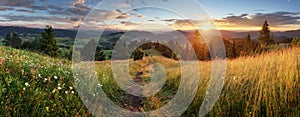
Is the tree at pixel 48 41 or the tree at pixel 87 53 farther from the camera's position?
the tree at pixel 48 41

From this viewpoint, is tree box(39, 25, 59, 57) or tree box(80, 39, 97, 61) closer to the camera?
tree box(80, 39, 97, 61)

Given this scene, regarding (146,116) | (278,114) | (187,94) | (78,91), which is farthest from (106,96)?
(278,114)

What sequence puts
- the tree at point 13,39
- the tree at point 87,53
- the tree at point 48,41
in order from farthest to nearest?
the tree at point 13,39, the tree at point 48,41, the tree at point 87,53

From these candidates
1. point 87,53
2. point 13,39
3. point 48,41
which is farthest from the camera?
point 13,39

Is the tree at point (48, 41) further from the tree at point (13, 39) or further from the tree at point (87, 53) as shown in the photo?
the tree at point (13, 39)

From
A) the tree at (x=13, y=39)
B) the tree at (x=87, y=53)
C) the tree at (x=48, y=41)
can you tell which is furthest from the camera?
the tree at (x=13, y=39)

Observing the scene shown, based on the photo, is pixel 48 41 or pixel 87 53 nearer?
pixel 87 53

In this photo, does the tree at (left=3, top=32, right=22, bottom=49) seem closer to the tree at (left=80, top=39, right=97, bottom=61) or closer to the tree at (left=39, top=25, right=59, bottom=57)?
the tree at (left=39, top=25, right=59, bottom=57)

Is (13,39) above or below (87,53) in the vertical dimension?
below

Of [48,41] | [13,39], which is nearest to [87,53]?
[48,41]

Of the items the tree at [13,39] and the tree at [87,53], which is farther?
the tree at [13,39]

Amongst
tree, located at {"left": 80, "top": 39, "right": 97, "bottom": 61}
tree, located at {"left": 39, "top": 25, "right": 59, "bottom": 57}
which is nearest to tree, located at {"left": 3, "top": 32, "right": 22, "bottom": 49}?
tree, located at {"left": 39, "top": 25, "right": 59, "bottom": 57}

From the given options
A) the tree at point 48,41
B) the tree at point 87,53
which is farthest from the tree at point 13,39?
the tree at point 87,53

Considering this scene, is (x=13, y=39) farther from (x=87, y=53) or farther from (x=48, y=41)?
(x=87, y=53)
